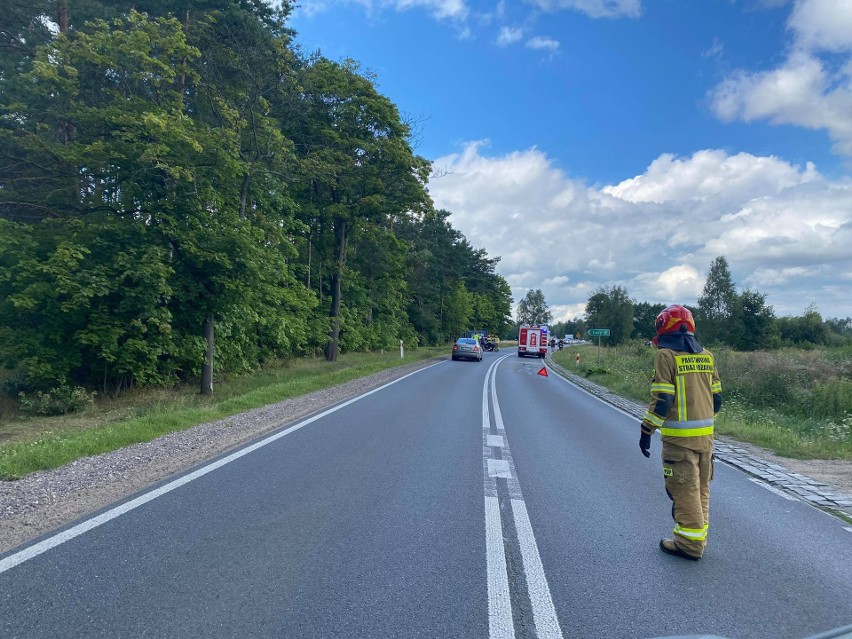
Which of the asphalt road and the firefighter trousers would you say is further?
the firefighter trousers

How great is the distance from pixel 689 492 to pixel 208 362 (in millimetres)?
16129

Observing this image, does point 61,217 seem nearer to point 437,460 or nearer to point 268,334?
point 268,334

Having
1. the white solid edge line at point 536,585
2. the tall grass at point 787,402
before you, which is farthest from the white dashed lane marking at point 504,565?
the tall grass at point 787,402

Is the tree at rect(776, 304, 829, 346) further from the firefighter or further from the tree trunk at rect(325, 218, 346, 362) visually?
the firefighter

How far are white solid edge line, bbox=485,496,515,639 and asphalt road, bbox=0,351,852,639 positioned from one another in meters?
0.01

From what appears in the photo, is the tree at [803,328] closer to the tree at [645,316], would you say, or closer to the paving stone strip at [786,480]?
the tree at [645,316]

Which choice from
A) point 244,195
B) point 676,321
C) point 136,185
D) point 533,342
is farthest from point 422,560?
point 533,342

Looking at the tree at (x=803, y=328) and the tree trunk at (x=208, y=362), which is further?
the tree at (x=803, y=328)

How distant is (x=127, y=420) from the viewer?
11.8m

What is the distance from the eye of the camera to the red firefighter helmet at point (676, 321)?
493cm

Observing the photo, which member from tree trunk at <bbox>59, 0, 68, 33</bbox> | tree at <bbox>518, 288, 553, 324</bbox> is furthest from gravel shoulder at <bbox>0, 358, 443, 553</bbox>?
tree at <bbox>518, 288, 553, 324</bbox>

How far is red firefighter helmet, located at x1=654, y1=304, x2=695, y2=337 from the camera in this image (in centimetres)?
493

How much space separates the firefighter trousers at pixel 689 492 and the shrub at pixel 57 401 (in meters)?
15.5

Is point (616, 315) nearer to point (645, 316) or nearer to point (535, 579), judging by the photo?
point (645, 316)
